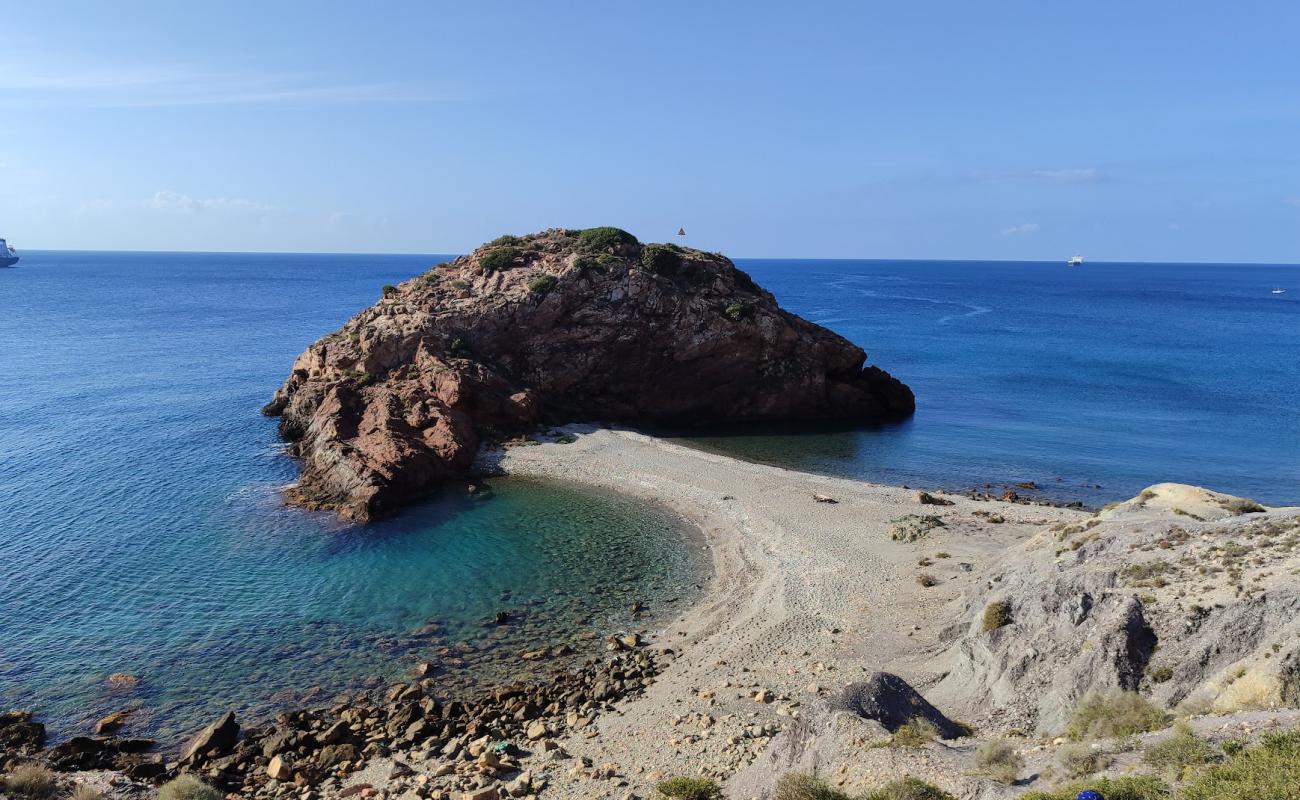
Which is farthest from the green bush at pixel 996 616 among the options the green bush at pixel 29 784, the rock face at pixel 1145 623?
the green bush at pixel 29 784

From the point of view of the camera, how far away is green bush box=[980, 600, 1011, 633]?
67.9ft

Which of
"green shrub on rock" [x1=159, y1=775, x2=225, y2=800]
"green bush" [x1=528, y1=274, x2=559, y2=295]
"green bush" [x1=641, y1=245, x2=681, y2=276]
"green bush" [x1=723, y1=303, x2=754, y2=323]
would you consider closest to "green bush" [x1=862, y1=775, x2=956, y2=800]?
"green shrub on rock" [x1=159, y1=775, x2=225, y2=800]

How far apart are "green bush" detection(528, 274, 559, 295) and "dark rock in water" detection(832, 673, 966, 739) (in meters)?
45.0

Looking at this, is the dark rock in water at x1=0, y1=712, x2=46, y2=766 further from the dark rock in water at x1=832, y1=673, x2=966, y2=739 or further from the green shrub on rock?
the dark rock in water at x1=832, y1=673, x2=966, y2=739

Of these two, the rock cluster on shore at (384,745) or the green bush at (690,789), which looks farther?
the rock cluster on shore at (384,745)

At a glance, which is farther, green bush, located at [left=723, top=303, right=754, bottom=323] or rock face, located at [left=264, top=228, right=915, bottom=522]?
green bush, located at [left=723, top=303, right=754, bottom=323]

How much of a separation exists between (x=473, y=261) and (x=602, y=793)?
53.5 meters

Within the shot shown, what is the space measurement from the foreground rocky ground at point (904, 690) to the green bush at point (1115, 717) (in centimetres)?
5

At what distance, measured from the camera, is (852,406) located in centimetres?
6197

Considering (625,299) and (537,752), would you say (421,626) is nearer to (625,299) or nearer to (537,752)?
(537,752)

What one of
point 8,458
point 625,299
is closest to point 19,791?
point 8,458

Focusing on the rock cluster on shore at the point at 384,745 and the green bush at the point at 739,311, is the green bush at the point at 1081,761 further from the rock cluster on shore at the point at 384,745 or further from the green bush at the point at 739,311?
the green bush at the point at 739,311

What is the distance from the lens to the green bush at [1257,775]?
34.8 ft

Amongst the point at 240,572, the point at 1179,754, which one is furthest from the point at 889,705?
the point at 240,572
